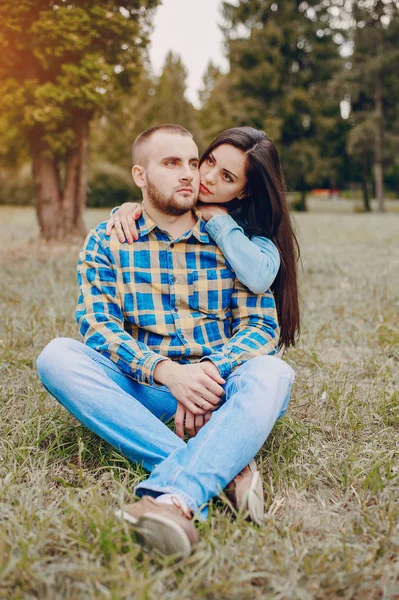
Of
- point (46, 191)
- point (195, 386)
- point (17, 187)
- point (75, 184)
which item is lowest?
point (195, 386)

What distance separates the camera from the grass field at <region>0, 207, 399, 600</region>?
1479 millimetres

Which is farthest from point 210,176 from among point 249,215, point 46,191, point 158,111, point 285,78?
point 158,111

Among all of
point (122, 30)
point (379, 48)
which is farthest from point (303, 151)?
point (122, 30)

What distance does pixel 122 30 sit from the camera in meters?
7.72

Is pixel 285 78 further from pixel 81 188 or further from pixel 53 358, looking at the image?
pixel 53 358

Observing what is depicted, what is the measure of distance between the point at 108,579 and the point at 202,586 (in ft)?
0.83

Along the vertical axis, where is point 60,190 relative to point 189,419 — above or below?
above

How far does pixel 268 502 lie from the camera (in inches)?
77.5

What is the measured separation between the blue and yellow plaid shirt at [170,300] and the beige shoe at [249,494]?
0.51 m

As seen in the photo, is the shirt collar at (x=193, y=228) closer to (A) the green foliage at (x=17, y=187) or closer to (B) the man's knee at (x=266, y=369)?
(B) the man's knee at (x=266, y=369)

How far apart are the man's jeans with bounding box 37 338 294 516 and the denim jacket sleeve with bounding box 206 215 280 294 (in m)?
0.37

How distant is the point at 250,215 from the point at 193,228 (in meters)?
0.31

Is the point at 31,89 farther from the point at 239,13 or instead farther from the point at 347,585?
the point at 239,13

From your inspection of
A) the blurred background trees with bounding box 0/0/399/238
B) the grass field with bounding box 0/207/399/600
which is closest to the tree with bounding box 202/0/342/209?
the blurred background trees with bounding box 0/0/399/238
